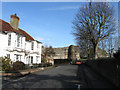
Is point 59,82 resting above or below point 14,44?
below

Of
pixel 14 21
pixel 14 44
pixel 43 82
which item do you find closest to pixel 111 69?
pixel 43 82

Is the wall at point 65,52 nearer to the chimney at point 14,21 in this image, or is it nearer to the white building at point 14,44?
the white building at point 14,44

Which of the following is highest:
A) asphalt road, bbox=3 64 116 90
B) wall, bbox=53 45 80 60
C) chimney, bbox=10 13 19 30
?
chimney, bbox=10 13 19 30

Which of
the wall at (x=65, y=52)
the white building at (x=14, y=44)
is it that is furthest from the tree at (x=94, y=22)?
the wall at (x=65, y=52)

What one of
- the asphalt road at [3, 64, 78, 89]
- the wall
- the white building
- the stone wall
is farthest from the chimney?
the wall

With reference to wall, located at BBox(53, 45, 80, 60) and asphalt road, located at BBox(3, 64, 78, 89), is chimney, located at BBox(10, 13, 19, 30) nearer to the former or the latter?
asphalt road, located at BBox(3, 64, 78, 89)

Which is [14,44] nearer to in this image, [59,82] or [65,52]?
[59,82]

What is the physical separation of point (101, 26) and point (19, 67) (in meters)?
17.9

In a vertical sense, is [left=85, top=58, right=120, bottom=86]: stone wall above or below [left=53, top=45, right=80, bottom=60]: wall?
below

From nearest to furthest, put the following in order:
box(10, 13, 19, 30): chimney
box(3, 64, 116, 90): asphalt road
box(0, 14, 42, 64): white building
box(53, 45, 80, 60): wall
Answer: box(3, 64, 116, 90): asphalt road, box(0, 14, 42, 64): white building, box(10, 13, 19, 30): chimney, box(53, 45, 80, 60): wall

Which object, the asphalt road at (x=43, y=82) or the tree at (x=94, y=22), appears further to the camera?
the tree at (x=94, y=22)

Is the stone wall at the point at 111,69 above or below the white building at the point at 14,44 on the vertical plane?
below

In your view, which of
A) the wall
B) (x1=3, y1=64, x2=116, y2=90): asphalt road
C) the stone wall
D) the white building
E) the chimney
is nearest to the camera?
(x1=3, y1=64, x2=116, y2=90): asphalt road

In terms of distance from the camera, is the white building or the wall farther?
the wall
